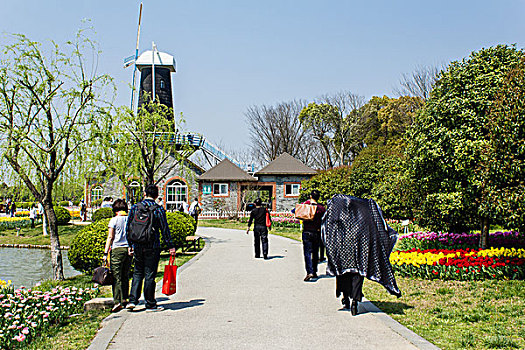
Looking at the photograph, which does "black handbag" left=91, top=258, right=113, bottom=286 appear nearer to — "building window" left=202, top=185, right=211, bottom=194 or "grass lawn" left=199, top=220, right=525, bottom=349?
"grass lawn" left=199, top=220, right=525, bottom=349

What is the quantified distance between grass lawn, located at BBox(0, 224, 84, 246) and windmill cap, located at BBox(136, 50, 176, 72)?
14915mm

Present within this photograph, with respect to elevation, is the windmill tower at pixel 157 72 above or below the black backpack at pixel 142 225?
above

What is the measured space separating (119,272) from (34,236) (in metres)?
21.1

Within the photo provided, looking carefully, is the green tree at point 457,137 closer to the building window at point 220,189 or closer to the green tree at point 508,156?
the green tree at point 508,156

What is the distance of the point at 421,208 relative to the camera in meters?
12.3

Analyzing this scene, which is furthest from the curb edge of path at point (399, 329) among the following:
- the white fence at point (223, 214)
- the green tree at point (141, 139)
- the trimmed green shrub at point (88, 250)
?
the white fence at point (223, 214)

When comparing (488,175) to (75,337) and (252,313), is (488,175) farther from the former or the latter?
(75,337)

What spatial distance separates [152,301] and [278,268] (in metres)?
4.60

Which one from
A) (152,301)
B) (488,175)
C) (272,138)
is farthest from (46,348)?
(272,138)

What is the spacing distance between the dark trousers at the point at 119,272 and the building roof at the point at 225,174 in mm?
31159

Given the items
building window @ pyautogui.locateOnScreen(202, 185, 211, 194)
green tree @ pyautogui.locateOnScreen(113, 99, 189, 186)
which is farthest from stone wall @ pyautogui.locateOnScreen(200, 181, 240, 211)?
green tree @ pyautogui.locateOnScreen(113, 99, 189, 186)

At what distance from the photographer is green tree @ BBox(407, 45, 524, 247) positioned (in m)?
10.5

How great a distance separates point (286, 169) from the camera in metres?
39.2

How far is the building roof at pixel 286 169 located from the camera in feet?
127
